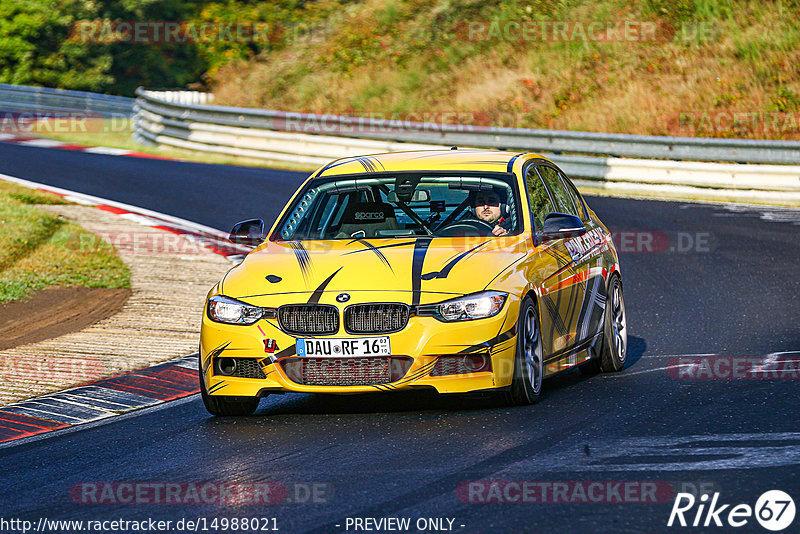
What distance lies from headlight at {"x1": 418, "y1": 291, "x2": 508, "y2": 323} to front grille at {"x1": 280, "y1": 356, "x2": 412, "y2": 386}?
0.33 m

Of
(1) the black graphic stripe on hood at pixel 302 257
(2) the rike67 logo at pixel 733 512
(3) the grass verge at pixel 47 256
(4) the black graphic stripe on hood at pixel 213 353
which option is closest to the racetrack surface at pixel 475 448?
(2) the rike67 logo at pixel 733 512

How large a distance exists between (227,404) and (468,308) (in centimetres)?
168

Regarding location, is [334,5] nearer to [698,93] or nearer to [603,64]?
[603,64]

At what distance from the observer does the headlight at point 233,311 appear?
7902 millimetres

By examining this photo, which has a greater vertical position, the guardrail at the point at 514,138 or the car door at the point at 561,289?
the guardrail at the point at 514,138

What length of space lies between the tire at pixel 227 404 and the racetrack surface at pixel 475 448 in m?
0.08

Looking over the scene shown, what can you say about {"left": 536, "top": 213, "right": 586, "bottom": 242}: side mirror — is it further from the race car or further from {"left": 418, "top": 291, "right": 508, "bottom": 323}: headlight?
{"left": 418, "top": 291, "right": 508, "bottom": 323}: headlight

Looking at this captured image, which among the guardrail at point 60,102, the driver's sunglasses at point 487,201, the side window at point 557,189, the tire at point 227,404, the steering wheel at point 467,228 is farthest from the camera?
the guardrail at point 60,102

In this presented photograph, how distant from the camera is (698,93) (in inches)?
1090

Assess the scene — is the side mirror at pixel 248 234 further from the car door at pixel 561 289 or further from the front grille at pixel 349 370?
the car door at pixel 561 289

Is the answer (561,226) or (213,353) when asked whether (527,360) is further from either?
(213,353)

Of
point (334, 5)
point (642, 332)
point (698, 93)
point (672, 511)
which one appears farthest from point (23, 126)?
point (672, 511)

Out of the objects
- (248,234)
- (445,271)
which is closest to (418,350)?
(445,271)

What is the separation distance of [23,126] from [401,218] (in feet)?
91.8
